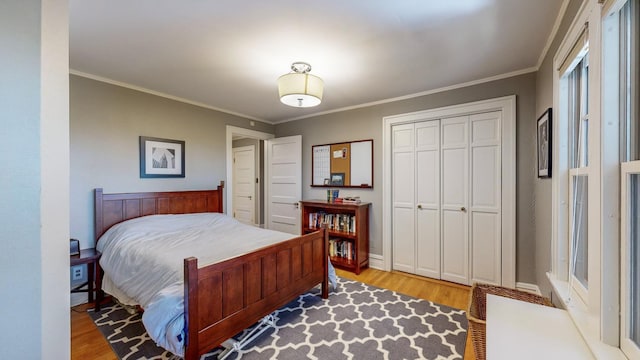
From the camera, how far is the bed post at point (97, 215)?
2.61 meters

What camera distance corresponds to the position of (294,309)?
94.3 inches

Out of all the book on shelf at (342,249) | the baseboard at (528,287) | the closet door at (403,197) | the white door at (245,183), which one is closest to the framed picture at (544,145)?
the baseboard at (528,287)

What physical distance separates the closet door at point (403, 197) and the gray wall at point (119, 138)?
2608 millimetres

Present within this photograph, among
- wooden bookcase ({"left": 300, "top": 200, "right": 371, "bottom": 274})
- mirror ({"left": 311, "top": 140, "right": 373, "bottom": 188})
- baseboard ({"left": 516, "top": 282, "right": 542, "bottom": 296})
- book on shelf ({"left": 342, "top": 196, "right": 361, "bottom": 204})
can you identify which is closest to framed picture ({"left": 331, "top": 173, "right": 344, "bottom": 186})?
mirror ({"left": 311, "top": 140, "right": 373, "bottom": 188})

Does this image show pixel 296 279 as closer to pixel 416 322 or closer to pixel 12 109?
pixel 416 322

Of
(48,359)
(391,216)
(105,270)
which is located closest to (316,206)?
(391,216)

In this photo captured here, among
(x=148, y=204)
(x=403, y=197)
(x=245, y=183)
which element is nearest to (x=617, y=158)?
(x=403, y=197)

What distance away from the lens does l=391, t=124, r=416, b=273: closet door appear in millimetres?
3246

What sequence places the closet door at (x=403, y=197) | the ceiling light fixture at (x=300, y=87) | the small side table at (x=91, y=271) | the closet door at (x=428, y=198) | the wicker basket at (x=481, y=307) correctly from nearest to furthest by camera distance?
the wicker basket at (x=481, y=307) → the ceiling light fixture at (x=300, y=87) → the small side table at (x=91, y=271) → the closet door at (x=428, y=198) → the closet door at (x=403, y=197)

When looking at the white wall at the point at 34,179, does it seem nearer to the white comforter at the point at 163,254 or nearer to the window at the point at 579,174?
the white comforter at the point at 163,254

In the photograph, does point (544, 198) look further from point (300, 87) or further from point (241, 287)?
point (241, 287)

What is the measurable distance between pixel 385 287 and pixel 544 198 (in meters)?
1.73

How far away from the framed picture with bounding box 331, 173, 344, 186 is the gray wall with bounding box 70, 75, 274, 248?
1.80 m

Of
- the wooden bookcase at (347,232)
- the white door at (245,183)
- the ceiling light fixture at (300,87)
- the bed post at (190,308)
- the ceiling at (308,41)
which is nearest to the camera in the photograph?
the bed post at (190,308)
